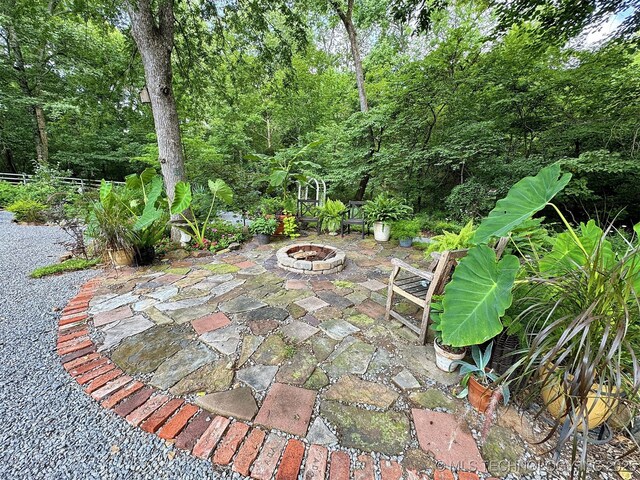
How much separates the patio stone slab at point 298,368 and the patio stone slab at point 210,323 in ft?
2.32

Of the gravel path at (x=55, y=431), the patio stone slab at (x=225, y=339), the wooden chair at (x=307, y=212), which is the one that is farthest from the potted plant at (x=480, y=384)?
the wooden chair at (x=307, y=212)

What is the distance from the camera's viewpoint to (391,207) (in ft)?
15.2

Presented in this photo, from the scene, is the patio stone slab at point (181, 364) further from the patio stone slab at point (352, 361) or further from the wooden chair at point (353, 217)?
the wooden chair at point (353, 217)

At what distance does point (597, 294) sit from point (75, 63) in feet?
46.0

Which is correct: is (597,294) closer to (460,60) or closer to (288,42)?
(460,60)

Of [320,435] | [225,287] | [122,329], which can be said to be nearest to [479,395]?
[320,435]

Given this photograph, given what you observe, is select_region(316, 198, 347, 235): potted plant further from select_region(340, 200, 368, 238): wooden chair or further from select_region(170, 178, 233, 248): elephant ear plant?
select_region(170, 178, 233, 248): elephant ear plant

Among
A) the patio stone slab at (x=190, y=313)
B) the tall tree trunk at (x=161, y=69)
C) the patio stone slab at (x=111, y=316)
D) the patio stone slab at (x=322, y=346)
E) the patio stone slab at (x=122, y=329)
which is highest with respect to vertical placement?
the tall tree trunk at (x=161, y=69)

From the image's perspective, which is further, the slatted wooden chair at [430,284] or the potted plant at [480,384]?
the slatted wooden chair at [430,284]

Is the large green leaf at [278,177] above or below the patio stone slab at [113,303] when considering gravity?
above

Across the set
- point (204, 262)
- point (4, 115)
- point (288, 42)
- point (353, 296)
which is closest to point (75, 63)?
point (4, 115)

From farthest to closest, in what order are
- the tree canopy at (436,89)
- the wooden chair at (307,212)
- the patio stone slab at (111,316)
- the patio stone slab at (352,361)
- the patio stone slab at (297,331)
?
the wooden chair at (307,212) → the tree canopy at (436,89) → the patio stone slab at (111,316) → the patio stone slab at (297,331) → the patio stone slab at (352,361)

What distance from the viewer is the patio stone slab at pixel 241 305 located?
7.45ft

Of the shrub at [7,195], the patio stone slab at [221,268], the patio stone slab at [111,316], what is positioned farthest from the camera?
the shrub at [7,195]
